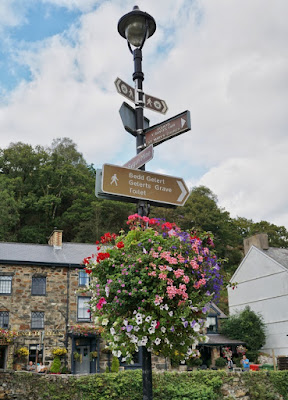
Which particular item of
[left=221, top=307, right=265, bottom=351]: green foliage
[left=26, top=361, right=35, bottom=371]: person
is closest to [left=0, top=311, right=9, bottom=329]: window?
[left=26, top=361, right=35, bottom=371]: person

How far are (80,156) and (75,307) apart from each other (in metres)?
37.7

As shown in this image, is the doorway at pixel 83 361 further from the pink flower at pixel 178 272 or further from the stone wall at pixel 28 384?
the pink flower at pixel 178 272

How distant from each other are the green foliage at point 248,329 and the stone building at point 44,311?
10338mm

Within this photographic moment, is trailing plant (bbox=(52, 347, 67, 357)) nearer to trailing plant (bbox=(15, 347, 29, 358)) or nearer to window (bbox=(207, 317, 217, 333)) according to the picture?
trailing plant (bbox=(15, 347, 29, 358))

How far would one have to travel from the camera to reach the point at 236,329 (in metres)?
29.6

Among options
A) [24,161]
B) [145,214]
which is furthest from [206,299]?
[24,161]

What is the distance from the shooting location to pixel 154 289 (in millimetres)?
5438

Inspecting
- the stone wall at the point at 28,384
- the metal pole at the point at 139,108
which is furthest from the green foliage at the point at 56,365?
the metal pole at the point at 139,108

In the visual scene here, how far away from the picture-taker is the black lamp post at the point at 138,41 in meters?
6.13

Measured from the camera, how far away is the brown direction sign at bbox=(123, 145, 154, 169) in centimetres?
581

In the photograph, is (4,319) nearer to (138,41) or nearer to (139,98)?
(139,98)

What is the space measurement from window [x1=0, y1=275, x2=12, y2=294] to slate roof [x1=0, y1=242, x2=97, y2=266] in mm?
925

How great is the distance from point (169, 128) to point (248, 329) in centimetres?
2623

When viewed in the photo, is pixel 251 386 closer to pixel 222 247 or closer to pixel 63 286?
pixel 63 286
